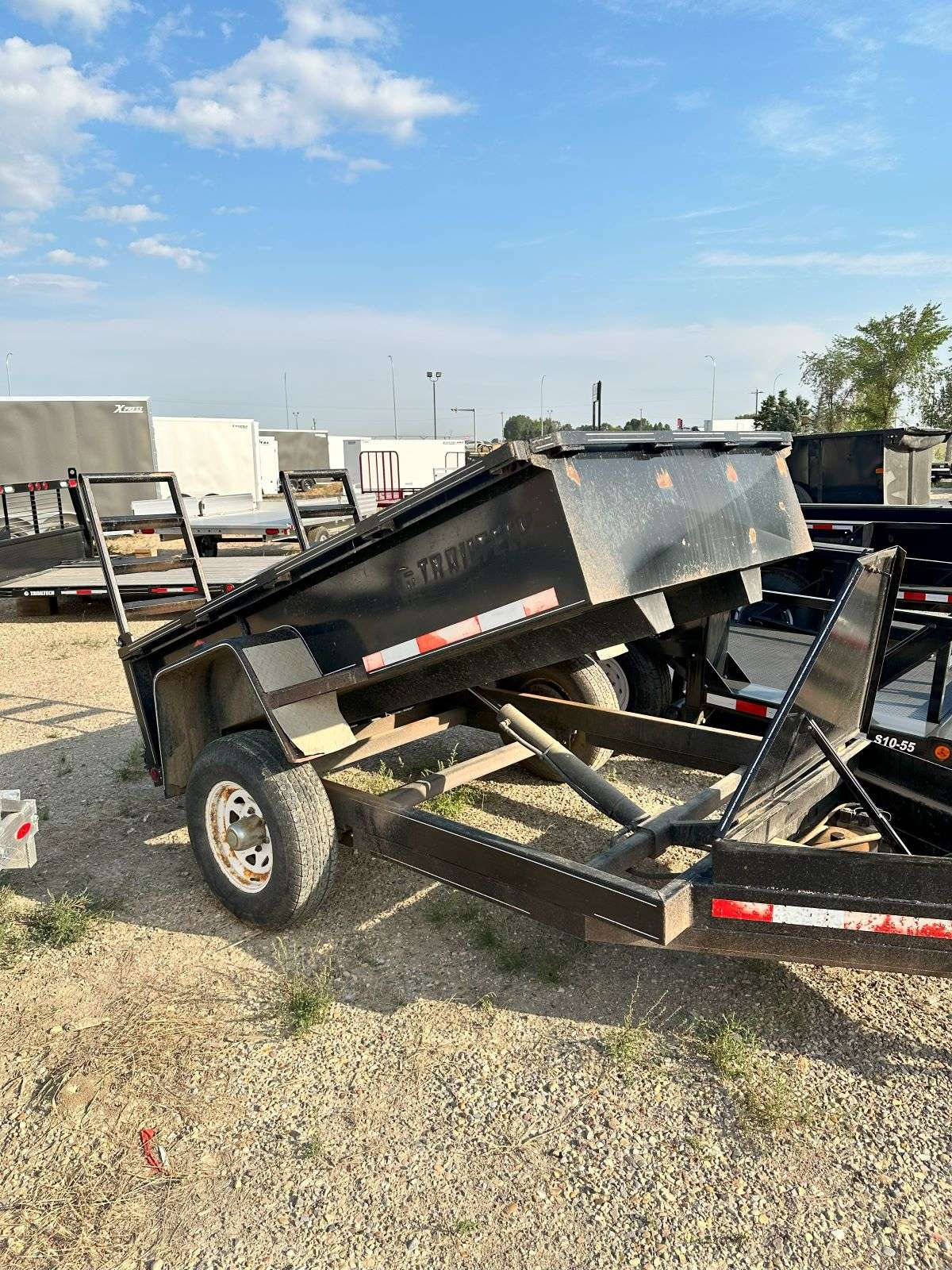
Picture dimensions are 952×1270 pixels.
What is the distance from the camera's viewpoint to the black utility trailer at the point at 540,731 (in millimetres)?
2678

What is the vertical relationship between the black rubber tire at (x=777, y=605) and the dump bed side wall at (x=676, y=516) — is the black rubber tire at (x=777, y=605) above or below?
below

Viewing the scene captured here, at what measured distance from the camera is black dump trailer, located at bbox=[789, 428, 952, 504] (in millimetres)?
11133

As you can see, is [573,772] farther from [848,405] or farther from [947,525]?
[848,405]

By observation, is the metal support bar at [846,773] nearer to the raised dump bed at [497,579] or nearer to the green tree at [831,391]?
the raised dump bed at [497,579]

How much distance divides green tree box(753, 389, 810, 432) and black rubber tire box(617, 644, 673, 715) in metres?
43.7

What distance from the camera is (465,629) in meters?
2.98

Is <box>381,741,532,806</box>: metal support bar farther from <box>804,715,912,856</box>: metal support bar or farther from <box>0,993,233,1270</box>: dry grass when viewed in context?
<box>804,715,912,856</box>: metal support bar

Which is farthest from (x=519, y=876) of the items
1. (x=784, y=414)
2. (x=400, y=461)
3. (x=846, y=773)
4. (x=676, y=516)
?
(x=784, y=414)

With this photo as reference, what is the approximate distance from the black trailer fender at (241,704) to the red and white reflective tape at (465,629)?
365 millimetres

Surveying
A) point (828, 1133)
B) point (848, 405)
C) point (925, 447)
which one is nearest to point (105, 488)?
point (925, 447)

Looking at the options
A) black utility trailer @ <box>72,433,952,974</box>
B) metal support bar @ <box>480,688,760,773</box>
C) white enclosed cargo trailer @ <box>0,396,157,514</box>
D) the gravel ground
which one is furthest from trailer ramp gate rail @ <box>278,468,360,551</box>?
white enclosed cargo trailer @ <box>0,396,157,514</box>

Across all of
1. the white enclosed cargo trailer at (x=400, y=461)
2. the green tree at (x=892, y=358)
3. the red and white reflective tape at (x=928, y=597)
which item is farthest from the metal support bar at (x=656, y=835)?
the green tree at (x=892, y=358)

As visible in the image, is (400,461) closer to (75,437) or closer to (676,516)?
(75,437)

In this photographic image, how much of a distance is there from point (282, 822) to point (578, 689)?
2.04 metres
